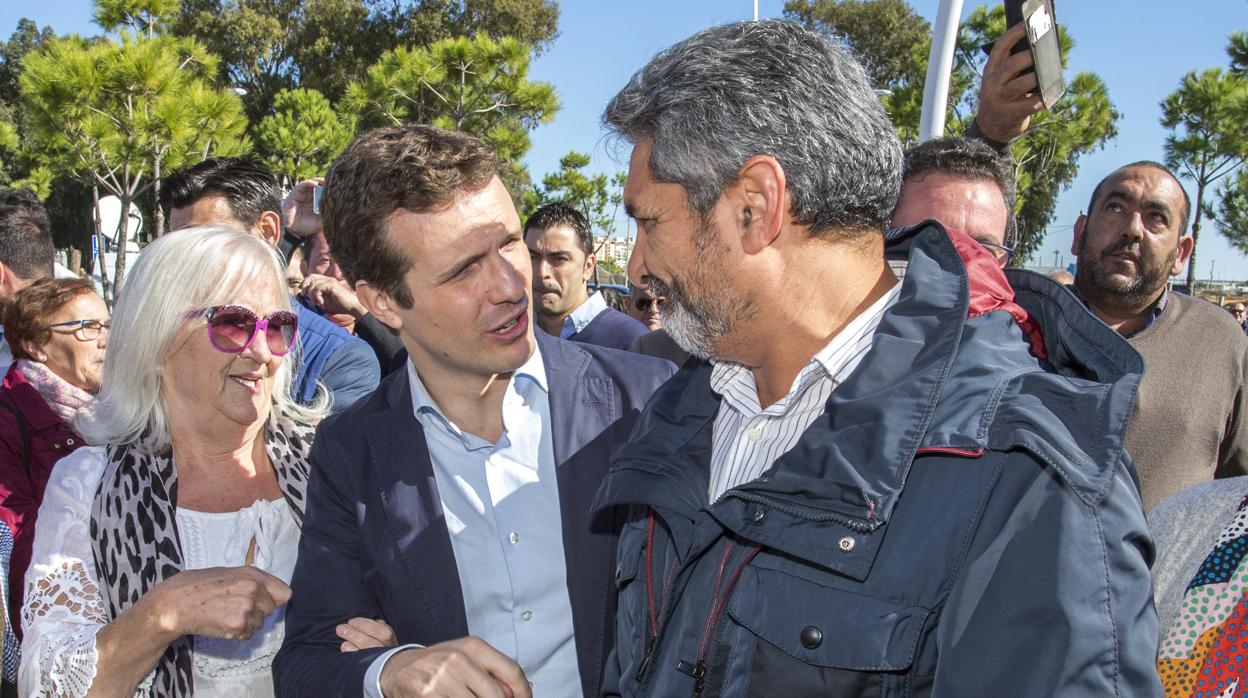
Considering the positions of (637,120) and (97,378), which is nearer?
(637,120)

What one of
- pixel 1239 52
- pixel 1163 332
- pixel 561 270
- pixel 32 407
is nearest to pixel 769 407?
pixel 1163 332

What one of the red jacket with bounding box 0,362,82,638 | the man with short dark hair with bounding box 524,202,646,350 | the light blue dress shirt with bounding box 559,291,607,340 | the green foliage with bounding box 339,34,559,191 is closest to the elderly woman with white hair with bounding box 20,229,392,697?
the red jacket with bounding box 0,362,82,638

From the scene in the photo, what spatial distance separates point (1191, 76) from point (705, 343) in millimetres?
31793

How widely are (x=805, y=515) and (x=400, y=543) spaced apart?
997mm

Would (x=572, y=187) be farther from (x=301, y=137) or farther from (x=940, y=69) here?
(x=940, y=69)

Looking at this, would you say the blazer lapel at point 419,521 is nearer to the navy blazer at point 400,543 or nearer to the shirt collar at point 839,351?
the navy blazer at point 400,543

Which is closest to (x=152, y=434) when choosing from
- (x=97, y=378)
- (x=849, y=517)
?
(x=97, y=378)

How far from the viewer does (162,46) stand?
642 inches

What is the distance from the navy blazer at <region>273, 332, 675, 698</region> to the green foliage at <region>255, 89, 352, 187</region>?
923 inches

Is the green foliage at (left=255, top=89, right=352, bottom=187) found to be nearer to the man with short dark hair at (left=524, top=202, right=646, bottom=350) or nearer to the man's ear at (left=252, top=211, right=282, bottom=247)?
the man with short dark hair at (left=524, top=202, right=646, bottom=350)

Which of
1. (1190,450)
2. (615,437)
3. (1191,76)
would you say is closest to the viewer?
(615,437)

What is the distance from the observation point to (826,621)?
4.05 ft

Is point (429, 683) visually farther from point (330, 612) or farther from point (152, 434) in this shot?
point (152, 434)

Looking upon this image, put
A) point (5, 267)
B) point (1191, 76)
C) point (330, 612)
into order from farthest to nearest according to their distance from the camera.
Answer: point (1191, 76)
point (5, 267)
point (330, 612)
